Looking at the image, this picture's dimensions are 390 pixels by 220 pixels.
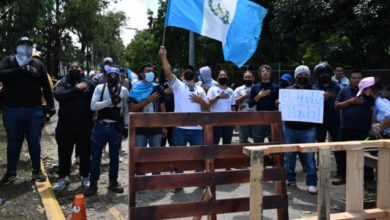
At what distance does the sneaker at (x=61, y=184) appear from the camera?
6289 millimetres

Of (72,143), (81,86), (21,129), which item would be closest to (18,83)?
(21,129)

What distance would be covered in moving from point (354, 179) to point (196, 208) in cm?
133

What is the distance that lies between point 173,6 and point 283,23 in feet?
30.3

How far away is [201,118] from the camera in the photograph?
386cm

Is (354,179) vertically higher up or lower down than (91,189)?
higher up

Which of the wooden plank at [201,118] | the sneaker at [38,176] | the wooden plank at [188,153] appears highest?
the wooden plank at [201,118]

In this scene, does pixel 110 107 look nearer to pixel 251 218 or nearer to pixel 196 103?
pixel 196 103

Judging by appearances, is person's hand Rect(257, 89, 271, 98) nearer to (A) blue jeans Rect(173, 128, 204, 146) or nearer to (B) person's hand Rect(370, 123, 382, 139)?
(A) blue jeans Rect(173, 128, 204, 146)

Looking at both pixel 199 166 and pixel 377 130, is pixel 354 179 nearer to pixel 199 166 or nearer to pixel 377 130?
pixel 199 166

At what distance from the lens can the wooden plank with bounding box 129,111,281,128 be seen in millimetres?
3670

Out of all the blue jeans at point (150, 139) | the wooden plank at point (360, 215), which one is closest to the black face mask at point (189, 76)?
the blue jeans at point (150, 139)

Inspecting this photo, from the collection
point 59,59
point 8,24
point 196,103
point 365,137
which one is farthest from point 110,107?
point 59,59

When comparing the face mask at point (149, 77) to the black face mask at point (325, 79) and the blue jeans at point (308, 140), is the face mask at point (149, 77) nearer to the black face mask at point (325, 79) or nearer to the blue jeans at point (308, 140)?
the blue jeans at point (308, 140)

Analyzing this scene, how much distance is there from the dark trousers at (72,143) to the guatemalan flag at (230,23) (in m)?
2.05
